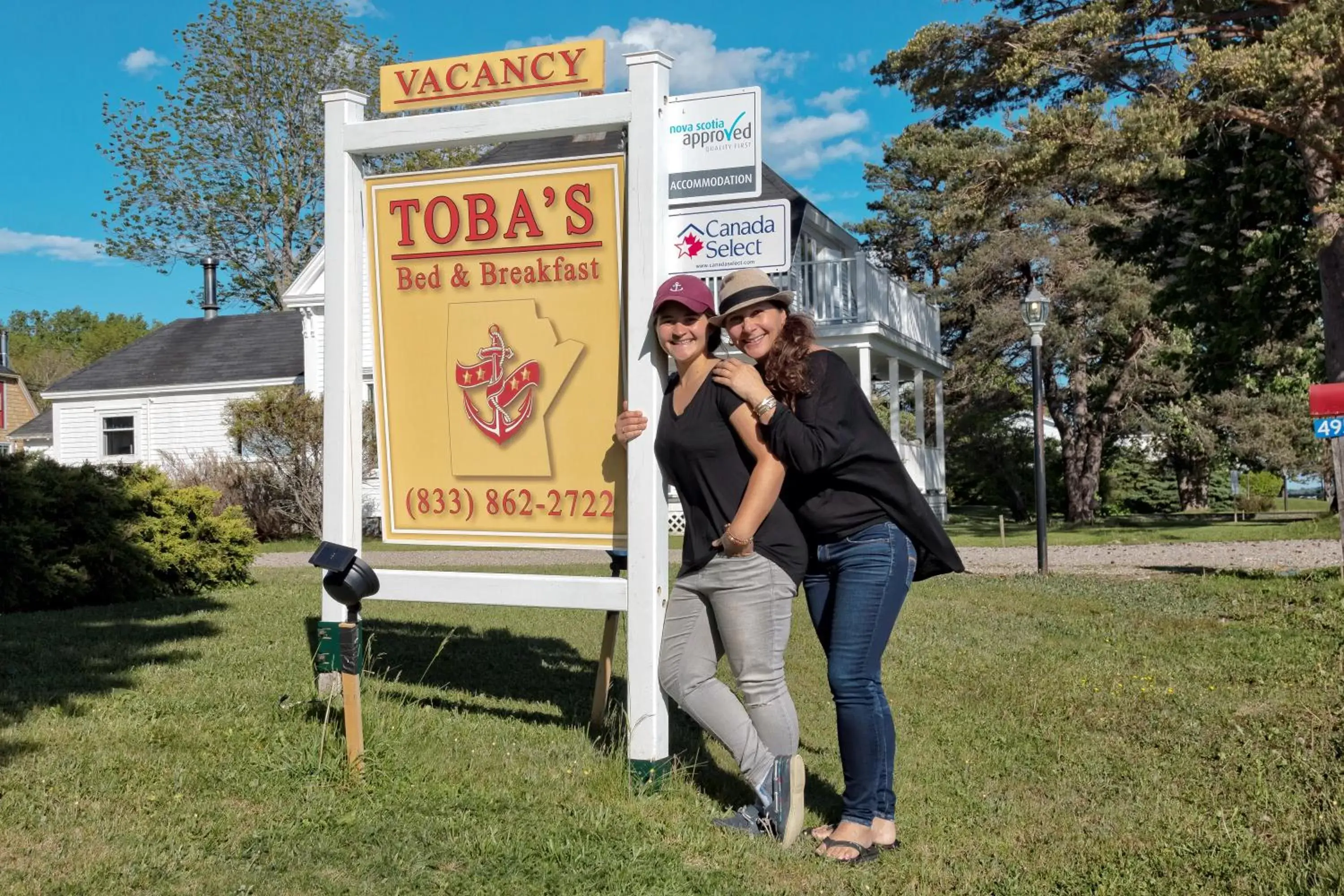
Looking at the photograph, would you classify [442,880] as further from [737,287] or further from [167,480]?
[167,480]

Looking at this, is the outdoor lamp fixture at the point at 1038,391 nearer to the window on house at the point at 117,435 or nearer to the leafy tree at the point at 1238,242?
the leafy tree at the point at 1238,242

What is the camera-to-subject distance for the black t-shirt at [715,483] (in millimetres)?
4156

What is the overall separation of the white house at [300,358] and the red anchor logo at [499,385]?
14615mm

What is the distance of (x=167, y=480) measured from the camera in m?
11.7

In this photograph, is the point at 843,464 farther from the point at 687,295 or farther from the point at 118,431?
the point at 118,431

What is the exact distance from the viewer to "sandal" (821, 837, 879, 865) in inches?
156

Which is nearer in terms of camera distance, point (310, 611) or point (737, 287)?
point (737, 287)

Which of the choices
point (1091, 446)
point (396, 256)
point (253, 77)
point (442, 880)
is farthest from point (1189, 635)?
point (253, 77)

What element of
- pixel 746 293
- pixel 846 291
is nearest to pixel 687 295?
pixel 746 293

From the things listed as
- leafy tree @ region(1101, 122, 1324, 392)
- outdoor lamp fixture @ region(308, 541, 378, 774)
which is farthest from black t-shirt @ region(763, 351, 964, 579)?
leafy tree @ region(1101, 122, 1324, 392)

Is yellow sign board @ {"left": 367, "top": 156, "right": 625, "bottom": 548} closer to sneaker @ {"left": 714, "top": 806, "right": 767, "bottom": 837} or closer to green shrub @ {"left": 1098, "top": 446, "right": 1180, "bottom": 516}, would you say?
sneaker @ {"left": 714, "top": 806, "right": 767, "bottom": 837}

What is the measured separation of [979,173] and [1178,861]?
13.0m

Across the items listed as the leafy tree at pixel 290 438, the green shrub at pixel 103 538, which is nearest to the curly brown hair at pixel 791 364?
the green shrub at pixel 103 538

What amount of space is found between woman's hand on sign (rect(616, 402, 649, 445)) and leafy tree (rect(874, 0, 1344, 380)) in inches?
358
